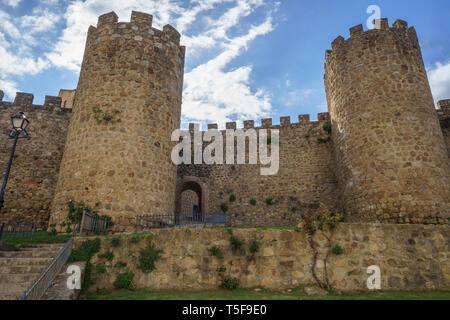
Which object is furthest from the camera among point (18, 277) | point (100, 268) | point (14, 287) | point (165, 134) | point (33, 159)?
point (33, 159)

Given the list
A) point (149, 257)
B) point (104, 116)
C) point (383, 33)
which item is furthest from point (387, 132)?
point (104, 116)

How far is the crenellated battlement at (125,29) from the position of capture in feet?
39.5

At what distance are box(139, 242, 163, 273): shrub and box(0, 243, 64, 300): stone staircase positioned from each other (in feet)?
6.52

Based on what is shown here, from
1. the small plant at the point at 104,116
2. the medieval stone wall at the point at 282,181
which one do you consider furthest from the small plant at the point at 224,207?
the small plant at the point at 104,116

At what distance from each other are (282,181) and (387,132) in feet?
21.4

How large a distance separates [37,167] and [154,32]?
30.8 feet

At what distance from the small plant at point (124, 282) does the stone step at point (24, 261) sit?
156 centimetres

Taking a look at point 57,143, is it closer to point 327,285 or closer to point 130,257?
point 130,257

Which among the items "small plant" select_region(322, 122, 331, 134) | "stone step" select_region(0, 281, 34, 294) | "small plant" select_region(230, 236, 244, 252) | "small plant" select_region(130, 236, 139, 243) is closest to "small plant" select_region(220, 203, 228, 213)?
"small plant" select_region(322, 122, 331, 134)

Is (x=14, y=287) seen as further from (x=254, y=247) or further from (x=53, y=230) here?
(x=254, y=247)

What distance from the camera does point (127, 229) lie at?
389 inches

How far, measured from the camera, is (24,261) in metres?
6.39

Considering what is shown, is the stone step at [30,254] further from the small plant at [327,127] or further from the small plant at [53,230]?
the small plant at [327,127]

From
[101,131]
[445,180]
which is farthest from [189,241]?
[445,180]
